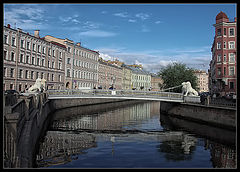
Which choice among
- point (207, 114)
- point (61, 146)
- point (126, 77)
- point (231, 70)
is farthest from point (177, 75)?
point (126, 77)

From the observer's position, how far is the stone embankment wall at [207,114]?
2101cm

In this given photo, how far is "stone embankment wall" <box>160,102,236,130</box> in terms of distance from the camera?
2101cm

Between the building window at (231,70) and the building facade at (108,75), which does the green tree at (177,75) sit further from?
the building facade at (108,75)

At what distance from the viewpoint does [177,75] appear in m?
41.9

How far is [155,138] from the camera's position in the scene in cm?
1939

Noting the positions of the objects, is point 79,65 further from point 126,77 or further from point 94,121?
point 126,77

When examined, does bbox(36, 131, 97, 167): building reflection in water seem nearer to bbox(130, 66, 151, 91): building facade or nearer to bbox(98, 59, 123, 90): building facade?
bbox(98, 59, 123, 90): building facade

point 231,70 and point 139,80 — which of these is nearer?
point 231,70

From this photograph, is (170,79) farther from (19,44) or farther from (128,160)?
(128,160)

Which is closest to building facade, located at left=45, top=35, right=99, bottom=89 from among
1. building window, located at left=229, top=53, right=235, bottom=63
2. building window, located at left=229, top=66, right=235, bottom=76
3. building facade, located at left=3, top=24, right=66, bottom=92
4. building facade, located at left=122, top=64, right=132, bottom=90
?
building facade, located at left=3, top=24, right=66, bottom=92

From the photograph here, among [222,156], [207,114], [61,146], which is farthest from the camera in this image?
[207,114]

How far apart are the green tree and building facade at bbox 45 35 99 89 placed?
23.0m

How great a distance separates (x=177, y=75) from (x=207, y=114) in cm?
1766

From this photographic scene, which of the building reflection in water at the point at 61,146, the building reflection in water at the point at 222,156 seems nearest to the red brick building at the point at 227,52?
the building reflection in water at the point at 222,156
